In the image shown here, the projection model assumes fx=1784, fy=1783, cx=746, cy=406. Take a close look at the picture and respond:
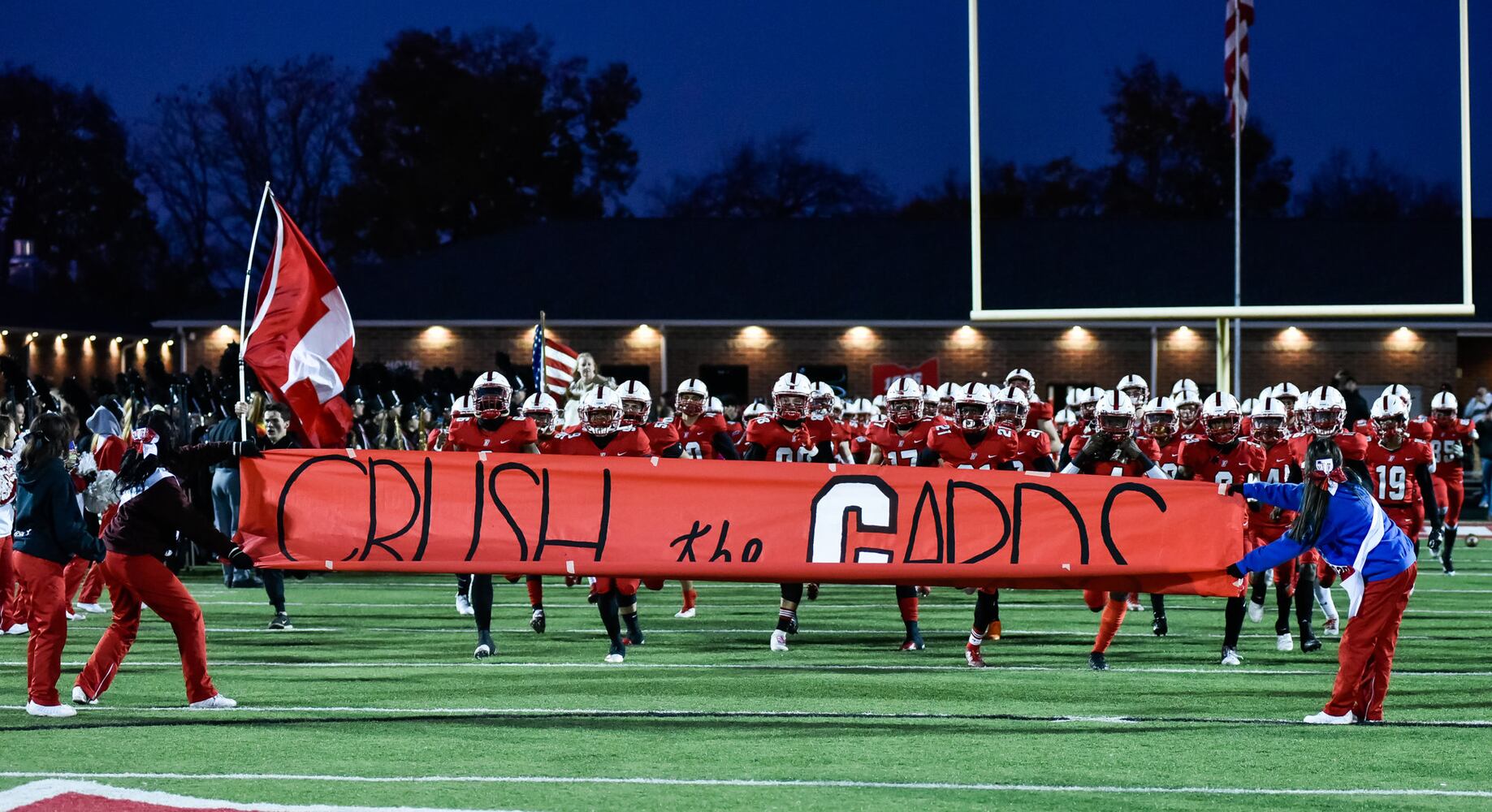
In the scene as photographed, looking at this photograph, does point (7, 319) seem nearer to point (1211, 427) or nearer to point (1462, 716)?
point (1211, 427)

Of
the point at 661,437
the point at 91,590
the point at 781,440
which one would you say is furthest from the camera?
the point at 91,590

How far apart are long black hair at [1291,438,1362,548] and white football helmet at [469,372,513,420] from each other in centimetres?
562

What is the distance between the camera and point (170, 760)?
772cm

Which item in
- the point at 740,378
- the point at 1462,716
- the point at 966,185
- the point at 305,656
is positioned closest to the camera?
the point at 1462,716

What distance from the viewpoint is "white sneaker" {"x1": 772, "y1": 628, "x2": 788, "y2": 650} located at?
11961mm

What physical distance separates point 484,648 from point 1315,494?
5.36m

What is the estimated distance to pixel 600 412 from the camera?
1189 centimetres

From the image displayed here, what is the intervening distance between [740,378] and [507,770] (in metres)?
30.7

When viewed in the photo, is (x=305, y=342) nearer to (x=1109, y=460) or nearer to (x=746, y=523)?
(x=746, y=523)

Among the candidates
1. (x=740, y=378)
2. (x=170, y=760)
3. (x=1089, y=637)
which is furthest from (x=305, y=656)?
(x=740, y=378)

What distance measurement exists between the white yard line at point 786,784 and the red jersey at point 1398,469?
7695 millimetres

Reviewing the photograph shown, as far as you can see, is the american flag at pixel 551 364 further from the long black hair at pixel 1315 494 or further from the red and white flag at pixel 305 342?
the long black hair at pixel 1315 494

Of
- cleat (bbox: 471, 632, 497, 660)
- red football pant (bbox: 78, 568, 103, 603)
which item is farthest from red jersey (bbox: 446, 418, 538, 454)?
red football pant (bbox: 78, 568, 103, 603)

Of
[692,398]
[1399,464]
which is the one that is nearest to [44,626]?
[692,398]
